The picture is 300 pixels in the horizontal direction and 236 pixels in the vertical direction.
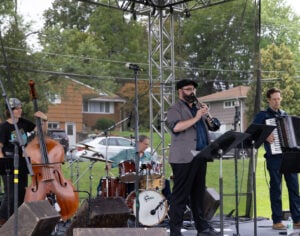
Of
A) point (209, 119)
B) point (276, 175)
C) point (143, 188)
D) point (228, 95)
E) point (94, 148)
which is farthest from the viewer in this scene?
point (228, 95)

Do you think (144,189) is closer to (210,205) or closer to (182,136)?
(210,205)

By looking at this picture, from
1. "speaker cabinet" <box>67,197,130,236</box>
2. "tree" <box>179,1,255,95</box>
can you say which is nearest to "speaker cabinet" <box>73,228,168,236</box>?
"speaker cabinet" <box>67,197,130,236</box>

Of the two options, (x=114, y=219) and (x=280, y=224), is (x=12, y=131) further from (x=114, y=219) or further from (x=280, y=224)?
(x=280, y=224)

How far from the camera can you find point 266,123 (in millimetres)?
7277

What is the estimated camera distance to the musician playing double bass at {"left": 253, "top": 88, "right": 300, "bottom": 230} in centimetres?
745

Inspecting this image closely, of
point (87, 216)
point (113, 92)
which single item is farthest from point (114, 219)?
point (113, 92)

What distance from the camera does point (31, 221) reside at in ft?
19.5

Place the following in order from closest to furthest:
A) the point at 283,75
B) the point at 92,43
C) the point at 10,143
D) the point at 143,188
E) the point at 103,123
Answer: the point at 10,143
the point at 143,188
the point at 103,123
the point at 92,43
the point at 283,75

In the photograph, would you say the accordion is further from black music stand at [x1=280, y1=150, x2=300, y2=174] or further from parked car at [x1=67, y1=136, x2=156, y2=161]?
parked car at [x1=67, y1=136, x2=156, y2=161]

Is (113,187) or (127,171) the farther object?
(113,187)

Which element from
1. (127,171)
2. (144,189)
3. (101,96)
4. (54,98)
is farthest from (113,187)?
(101,96)

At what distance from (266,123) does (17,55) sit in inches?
185

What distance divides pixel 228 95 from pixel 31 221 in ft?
19.3

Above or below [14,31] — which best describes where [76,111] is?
→ below
